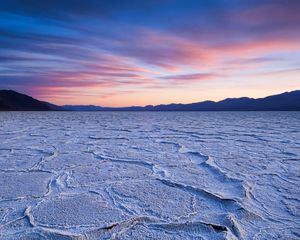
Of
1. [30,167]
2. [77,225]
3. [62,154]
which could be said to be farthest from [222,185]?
[62,154]

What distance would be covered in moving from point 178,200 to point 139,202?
0.98ft

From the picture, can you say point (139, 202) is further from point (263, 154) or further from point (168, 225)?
point (263, 154)

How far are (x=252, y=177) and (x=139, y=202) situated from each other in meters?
1.31

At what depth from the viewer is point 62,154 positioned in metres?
4.01

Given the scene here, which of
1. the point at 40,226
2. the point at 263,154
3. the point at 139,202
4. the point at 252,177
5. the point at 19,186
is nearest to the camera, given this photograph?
the point at 40,226

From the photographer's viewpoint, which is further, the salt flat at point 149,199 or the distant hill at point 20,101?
the distant hill at point 20,101

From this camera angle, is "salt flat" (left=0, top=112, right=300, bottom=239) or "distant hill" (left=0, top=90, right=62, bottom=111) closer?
"salt flat" (left=0, top=112, right=300, bottom=239)

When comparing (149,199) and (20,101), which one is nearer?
(149,199)

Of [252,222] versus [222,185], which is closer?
[252,222]

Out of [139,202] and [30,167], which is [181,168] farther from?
[30,167]

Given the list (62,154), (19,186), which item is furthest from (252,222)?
(62,154)

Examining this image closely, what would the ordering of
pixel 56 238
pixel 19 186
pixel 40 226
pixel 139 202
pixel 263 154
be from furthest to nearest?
1. pixel 263 154
2. pixel 19 186
3. pixel 139 202
4. pixel 40 226
5. pixel 56 238

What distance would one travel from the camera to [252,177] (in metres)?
2.67

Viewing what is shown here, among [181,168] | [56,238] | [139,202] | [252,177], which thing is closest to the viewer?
[56,238]
